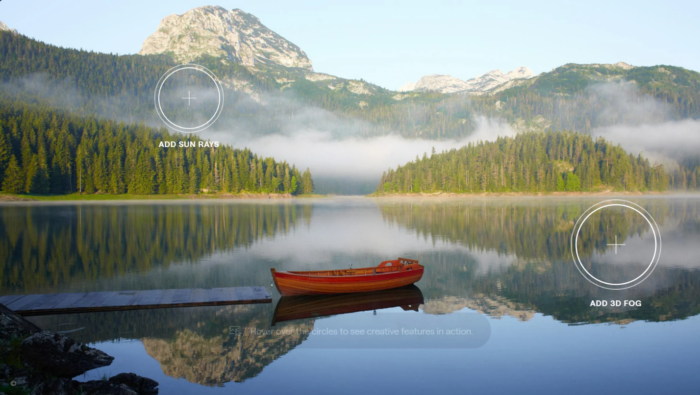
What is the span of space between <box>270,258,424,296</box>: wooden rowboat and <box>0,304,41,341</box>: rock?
1085 centimetres

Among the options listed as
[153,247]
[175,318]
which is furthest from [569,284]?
[153,247]

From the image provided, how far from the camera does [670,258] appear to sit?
1363 inches

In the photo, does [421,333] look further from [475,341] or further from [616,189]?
[616,189]

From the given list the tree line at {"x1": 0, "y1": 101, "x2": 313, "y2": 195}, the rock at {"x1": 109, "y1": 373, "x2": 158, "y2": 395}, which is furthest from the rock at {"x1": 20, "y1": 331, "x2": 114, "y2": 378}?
the tree line at {"x1": 0, "y1": 101, "x2": 313, "y2": 195}

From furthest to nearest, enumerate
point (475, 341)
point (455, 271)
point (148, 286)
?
point (455, 271) < point (148, 286) < point (475, 341)

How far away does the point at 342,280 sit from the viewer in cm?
2308

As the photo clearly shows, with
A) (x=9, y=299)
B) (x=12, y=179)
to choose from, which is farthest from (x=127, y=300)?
(x=12, y=179)

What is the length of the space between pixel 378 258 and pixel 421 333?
16.9 metres

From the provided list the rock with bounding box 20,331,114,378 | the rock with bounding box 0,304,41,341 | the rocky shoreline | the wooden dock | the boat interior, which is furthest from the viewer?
the boat interior

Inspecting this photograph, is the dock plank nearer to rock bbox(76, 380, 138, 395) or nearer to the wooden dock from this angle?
the wooden dock

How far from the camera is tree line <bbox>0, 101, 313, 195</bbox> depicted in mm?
131250
